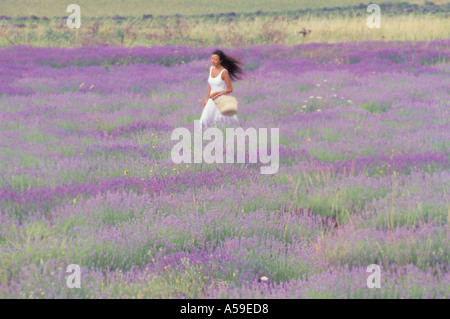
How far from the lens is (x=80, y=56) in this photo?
15.4 metres

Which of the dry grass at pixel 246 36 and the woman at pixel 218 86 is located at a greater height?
the dry grass at pixel 246 36

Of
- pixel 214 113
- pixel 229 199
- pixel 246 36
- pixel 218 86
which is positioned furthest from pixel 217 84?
pixel 246 36

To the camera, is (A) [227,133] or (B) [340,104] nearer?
(A) [227,133]

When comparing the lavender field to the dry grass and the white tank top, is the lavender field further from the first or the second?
the dry grass

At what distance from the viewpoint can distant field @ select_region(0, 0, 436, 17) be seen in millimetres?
56844

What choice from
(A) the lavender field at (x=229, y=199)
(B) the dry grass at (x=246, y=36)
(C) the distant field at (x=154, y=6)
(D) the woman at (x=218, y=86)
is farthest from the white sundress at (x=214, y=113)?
(C) the distant field at (x=154, y=6)

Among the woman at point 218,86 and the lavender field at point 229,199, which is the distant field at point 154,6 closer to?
the lavender field at point 229,199

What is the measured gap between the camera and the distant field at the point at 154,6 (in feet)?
186

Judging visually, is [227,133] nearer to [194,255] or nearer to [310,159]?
[310,159]

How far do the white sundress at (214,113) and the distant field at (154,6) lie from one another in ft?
166

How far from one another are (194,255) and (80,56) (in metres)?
13.2

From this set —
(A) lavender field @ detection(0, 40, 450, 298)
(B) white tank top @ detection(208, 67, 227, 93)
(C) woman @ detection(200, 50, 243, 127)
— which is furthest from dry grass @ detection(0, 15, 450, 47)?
(B) white tank top @ detection(208, 67, 227, 93)

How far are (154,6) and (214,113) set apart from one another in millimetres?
58723
